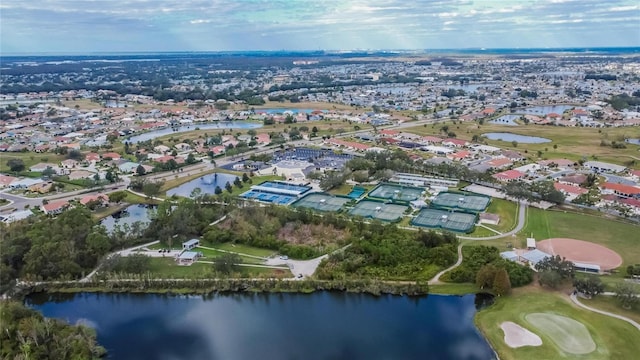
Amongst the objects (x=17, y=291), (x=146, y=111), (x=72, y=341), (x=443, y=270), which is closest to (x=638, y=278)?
(x=443, y=270)

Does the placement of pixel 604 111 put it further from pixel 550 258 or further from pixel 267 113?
pixel 550 258

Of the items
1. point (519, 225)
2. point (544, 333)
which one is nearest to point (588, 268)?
point (519, 225)

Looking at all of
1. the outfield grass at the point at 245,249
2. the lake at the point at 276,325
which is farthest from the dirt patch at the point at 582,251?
the outfield grass at the point at 245,249

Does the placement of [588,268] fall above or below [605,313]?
above

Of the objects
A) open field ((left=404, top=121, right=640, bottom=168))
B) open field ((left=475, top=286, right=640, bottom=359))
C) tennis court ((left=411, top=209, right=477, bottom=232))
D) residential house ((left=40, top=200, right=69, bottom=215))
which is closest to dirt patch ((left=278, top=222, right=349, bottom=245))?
tennis court ((left=411, top=209, right=477, bottom=232))

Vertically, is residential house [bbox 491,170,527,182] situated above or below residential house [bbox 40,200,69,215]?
above

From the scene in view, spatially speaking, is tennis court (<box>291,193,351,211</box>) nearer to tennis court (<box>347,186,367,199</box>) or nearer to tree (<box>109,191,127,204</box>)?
tennis court (<box>347,186,367,199</box>)

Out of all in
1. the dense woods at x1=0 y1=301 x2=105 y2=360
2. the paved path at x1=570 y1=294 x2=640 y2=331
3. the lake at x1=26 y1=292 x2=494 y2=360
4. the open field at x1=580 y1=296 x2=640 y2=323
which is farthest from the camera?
the open field at x1=580 y1=296 x2=640 y2=323

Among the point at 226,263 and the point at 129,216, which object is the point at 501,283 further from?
the point at 129,216
